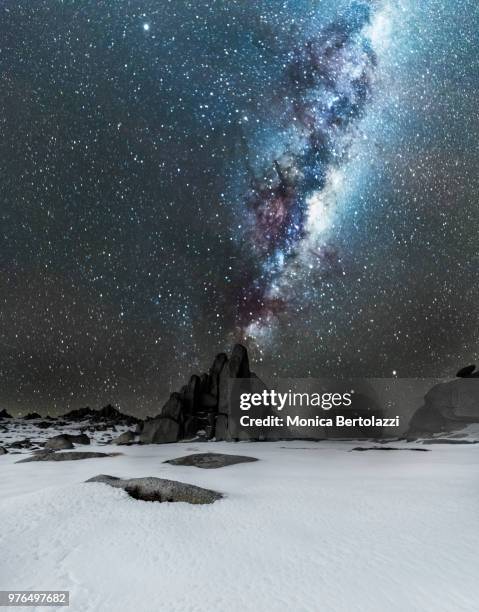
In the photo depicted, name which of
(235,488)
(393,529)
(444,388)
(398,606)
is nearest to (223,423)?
(444,388)

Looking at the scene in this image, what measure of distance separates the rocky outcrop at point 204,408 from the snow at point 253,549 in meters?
32.3

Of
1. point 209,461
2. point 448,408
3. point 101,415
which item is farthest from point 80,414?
point 209,461

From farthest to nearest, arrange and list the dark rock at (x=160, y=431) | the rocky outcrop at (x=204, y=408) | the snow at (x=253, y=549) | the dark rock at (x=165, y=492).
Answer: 1. the rocky outcrop at (x=204, y=408)
2. the dark rock at (x=160, y=431)
3. the dark rock at (x=165, y=492)
4. the snow at (x=253, y=549)

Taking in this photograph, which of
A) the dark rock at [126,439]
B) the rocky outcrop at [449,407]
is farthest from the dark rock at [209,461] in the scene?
the rocky outcrop at [449,407]

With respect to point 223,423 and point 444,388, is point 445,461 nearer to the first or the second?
point 223,423

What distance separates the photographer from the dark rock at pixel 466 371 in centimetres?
5920

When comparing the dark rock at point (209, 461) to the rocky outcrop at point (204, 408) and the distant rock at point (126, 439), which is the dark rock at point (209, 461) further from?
the rocky outcrop at point (204, 408)

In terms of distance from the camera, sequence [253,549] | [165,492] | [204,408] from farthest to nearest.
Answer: [204,408] → [165,492] → [253,549]

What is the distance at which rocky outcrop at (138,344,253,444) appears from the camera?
44375 mm

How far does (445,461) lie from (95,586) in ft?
61.1

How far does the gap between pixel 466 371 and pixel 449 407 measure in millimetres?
6015

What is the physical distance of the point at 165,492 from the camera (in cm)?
1110

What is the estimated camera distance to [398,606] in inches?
232

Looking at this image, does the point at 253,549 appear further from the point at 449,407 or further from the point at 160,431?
the point at 449,407
